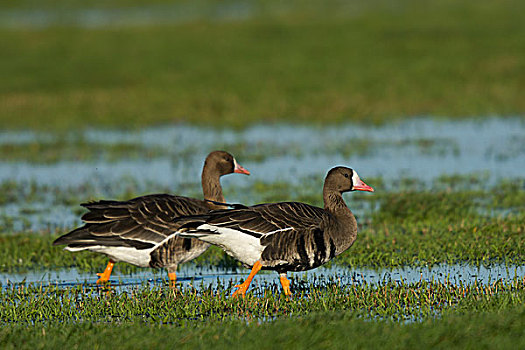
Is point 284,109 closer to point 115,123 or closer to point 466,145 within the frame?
point 115,123

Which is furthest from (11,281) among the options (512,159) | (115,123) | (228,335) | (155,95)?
(155,95)

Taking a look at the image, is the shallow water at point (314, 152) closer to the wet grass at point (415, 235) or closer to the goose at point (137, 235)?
the wet grass at point (415, 235)

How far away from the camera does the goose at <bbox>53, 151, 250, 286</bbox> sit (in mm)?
12281

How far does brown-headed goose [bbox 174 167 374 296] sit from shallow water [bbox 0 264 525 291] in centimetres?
58

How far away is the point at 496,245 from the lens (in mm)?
13820

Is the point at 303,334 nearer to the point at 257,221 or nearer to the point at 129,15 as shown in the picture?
the point at 257,221

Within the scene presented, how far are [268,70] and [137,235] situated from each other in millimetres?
28257

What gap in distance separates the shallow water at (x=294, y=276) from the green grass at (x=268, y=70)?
1749 centimetres

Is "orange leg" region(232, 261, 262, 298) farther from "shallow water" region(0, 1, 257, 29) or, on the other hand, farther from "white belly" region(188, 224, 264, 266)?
"shallow water" region(0, 1, 257, 29)

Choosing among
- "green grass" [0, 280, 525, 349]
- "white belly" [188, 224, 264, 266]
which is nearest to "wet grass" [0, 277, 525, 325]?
"green grass" [0, 280, 525, 349]

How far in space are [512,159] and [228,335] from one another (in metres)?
16.1

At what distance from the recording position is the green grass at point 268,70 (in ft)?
107

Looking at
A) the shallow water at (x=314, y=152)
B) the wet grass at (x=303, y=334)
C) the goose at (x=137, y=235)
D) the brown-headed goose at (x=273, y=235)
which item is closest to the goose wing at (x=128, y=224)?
the goose at (x=137, y=235)

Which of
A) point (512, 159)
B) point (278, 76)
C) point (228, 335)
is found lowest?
point (228, 335)
